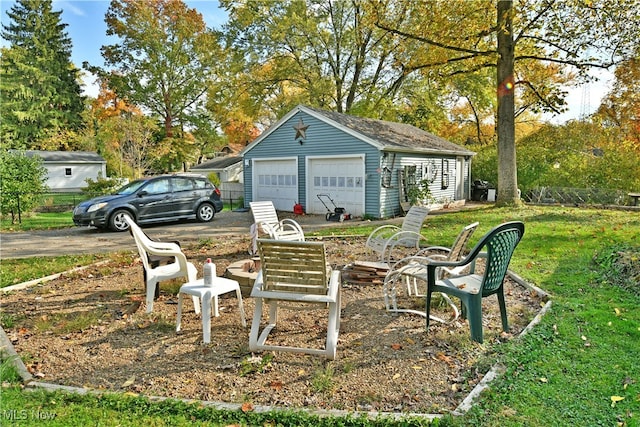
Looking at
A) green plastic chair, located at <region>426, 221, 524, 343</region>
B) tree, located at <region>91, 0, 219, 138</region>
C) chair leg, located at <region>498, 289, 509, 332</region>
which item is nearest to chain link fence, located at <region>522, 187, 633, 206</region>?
chair leg, located at <region>498, 289, 509, 332</region>

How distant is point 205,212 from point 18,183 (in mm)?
5985

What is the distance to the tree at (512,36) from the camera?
555 inches

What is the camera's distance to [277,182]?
58.9ft

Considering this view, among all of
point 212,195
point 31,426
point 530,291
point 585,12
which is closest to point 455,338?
point 530,291

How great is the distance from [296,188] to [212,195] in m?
3.55

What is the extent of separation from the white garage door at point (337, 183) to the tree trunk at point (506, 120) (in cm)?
534

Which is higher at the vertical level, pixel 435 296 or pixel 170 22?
pixel 170 22

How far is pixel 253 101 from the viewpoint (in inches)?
1011

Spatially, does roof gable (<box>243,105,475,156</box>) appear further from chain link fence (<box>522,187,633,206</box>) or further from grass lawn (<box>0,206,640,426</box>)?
grass lawn (<box>0,206,640,426</box>)

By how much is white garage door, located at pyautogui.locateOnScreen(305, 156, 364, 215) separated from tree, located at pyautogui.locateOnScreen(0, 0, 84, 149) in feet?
102

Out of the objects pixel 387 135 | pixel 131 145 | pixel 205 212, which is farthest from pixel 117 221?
pixel 131 145

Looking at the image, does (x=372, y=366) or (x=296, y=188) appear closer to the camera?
(x=372, y=366)

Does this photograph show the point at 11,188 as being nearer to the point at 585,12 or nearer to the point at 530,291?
the point at 530,291
